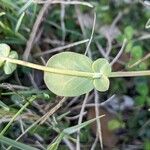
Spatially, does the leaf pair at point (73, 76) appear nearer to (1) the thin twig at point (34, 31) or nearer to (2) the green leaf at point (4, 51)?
(2) the green leaf at point (4, 51)

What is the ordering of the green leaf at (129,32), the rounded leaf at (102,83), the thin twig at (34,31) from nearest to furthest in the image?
the rounded leaf at (102,83) → the thin twig at (34,31) → the green leaf at (129,32)

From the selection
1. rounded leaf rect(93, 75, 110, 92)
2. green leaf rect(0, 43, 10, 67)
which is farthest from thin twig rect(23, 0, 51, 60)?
rounded leaf rect(93, 75, 110, 92)

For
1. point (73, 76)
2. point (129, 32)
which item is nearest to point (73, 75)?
point (73, 76)

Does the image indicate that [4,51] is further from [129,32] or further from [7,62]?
[129,32]

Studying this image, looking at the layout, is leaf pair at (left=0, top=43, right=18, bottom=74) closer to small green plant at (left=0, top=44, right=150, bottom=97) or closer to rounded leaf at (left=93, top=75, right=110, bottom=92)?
small green plant at (left=0, top=44, right=150, bottom=97)

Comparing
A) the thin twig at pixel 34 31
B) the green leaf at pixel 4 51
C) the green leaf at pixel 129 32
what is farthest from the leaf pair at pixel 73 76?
the green leaf at pixel 129 32

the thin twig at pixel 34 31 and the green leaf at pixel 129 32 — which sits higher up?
the thin twig at pixel 34 31

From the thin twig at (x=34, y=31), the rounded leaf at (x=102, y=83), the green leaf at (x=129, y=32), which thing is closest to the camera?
the rounded leaf at (x=102, y=83)

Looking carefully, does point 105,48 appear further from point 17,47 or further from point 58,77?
point 58,77
